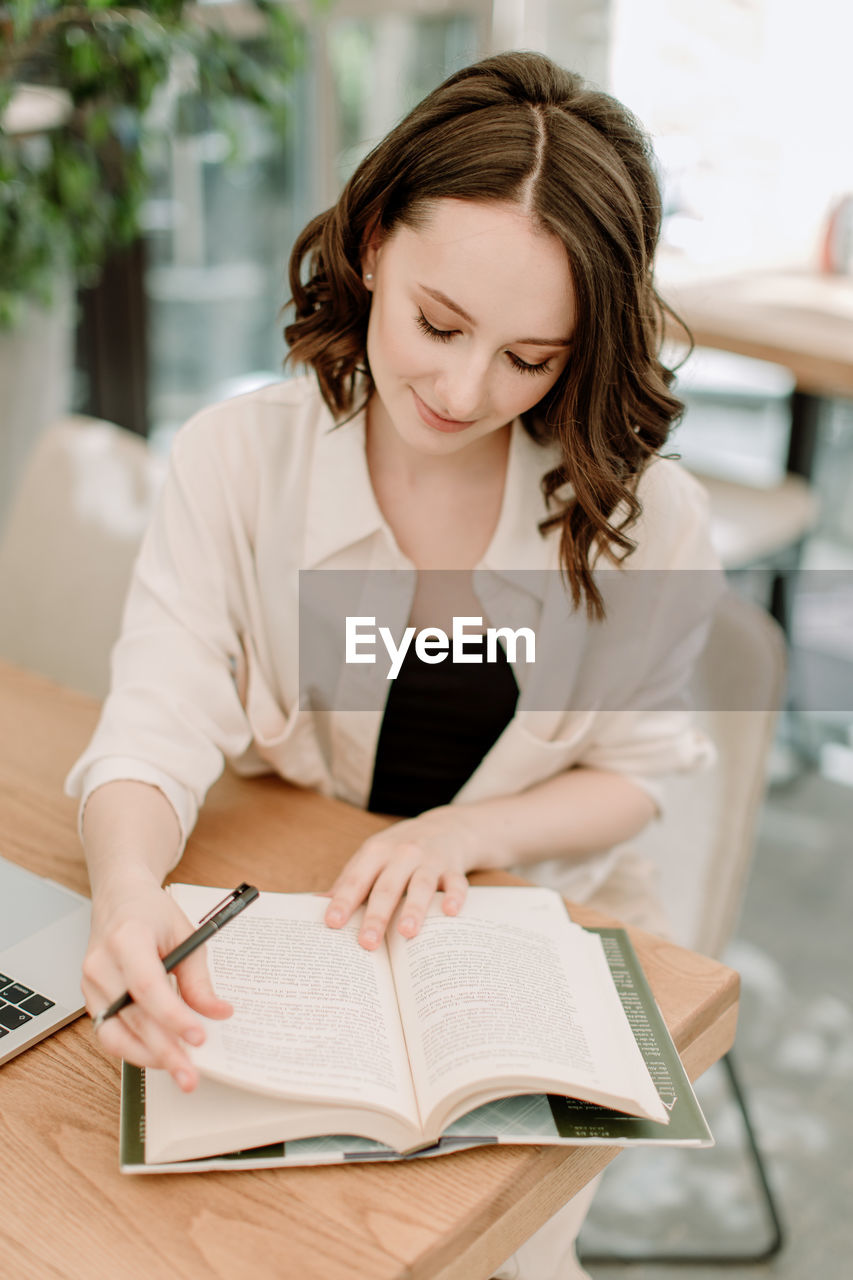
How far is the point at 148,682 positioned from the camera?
100 centimetres

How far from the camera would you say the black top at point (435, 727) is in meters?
1.14

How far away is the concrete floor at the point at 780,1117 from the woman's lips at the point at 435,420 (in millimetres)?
1084

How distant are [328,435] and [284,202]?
2.86m

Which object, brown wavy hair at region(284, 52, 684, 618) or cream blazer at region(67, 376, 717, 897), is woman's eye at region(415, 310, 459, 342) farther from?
cream blazer at region(67, 376, 717, 897)

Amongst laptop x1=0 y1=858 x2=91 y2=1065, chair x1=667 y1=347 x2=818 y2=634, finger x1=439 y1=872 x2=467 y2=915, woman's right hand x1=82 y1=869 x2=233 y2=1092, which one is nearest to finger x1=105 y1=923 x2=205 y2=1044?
woman's right hand x1=82 y1=869 x2=233 y2=1092

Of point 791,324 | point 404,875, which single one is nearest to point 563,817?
point 404,875

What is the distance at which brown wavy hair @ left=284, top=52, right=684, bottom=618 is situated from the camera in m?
0.86

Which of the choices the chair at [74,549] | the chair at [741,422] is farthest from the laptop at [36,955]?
the chair at [741,422]

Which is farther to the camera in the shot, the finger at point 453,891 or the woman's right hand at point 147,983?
the finger at point 453,891

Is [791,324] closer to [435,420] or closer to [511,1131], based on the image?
[435,420]

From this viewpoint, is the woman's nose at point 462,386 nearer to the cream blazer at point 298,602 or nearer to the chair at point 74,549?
the cream blazer at point 298,602

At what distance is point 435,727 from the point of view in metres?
1.16

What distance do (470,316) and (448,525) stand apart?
0.29 meters

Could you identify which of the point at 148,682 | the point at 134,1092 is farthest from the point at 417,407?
the point at 134,1092
